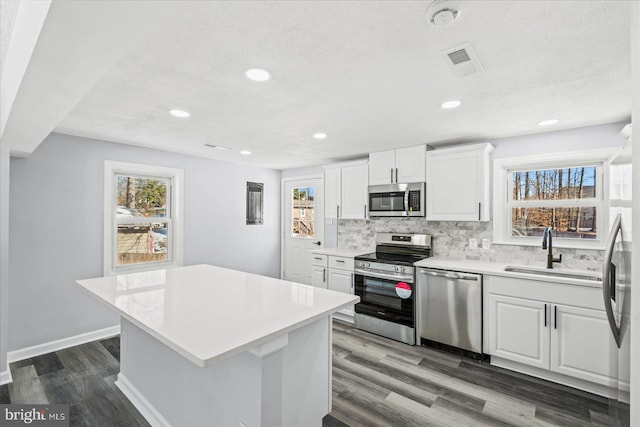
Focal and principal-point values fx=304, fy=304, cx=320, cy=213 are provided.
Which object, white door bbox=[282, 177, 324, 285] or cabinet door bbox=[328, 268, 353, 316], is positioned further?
white door bbox=[282, 177, 324, 285]

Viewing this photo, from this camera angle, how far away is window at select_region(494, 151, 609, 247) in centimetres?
296

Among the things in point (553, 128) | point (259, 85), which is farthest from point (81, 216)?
point (553, 128)

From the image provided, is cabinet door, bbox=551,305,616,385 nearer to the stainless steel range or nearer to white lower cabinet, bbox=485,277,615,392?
white lower cabinet, bbox=485,277,615,392

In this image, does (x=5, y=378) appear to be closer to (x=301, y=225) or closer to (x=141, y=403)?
(x=141, y=403)

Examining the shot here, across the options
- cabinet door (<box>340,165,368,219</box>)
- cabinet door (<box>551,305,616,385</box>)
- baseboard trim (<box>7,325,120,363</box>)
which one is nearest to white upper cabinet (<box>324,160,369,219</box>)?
cabinet door (<box>340,165,368,219</box>)

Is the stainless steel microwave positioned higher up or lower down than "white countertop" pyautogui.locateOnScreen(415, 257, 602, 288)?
higher up

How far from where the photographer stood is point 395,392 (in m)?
2.45

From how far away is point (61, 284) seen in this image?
10.6ft

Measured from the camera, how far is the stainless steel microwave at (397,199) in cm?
365

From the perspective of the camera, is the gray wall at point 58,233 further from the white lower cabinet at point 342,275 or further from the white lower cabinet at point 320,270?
the white lower cabinet at point 342,275

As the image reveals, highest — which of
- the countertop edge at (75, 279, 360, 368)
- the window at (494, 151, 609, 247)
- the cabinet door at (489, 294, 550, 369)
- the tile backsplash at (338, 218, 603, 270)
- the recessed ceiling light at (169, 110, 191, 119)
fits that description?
the recessed ceiling light at (169, 110, 191, 119)

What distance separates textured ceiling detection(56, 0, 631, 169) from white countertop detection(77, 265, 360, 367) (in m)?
1.37

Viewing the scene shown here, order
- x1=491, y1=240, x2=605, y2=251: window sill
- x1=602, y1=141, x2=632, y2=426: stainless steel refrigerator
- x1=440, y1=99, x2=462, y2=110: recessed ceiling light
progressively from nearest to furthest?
x1=602, y1=141, x2=632, y2=426: stainless steel refrigerator < x1=440, y1=99, x2=462, y2=110: recessed ceiling light < x1=491, y1=240, x2=605, y2=251: window sill

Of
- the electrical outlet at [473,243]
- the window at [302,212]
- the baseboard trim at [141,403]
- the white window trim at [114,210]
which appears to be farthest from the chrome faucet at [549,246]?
the white window trim at [114,210]
